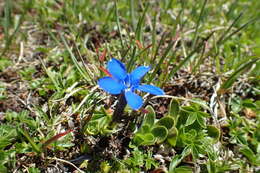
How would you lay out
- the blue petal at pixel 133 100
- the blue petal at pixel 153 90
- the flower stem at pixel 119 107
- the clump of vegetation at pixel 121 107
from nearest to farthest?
the blue petal at pixel 133 100
the blue petal at pixel 153 90
the flower stem at pixel 119 107
the clump of vegetation at pixel 121 107

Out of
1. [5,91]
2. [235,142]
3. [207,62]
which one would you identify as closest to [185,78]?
[207,62]

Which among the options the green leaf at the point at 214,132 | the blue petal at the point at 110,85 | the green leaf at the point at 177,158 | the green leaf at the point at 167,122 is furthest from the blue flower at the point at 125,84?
the green leaf at the point at 214,132

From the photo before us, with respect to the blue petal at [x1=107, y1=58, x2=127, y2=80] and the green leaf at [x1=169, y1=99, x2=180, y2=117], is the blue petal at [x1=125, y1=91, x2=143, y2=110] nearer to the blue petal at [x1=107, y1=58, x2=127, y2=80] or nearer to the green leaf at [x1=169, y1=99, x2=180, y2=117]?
the blue petal at [x1=107, y1=58, x2=127, y2=80]

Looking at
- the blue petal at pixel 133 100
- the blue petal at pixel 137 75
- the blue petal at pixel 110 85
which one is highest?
the blue petal at pixel 137 75

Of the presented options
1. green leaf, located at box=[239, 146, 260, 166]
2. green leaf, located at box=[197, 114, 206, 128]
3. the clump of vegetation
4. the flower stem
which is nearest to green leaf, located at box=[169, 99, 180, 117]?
the clump of vegetation

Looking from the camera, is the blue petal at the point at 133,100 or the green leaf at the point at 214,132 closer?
the blue petal at the point at 133,100

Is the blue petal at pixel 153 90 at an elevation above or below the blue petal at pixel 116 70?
below

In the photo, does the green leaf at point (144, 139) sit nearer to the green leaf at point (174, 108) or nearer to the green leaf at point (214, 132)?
the green leaf at point (174, 108)
